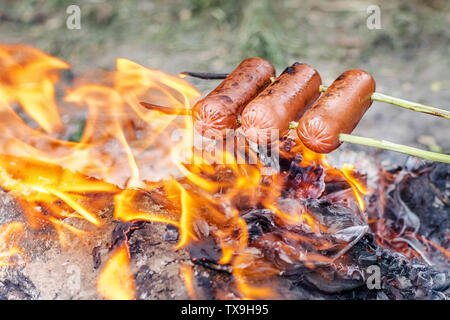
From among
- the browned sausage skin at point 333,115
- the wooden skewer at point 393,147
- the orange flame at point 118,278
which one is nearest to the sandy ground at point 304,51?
the browned sausage skin at point 333,115

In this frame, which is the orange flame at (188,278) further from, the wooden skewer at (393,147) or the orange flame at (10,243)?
the wooden skewer at (393,147)

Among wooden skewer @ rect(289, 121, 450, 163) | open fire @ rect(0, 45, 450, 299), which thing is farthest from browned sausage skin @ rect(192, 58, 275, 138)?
wooden skewer @ rect(289, 121, 450, 163)

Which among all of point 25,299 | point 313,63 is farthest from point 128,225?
point 313,63

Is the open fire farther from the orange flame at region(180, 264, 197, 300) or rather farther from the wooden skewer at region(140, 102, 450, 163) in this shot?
the wooden skewer at region(140, 102, 450, 163)

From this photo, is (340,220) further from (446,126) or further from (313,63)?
(313,63)

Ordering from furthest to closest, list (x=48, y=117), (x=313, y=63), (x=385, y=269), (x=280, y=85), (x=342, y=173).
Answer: (x=313, y=63) < (x=48, y=117) < (x=342, y=173) < (x=280, y=85) < (x=385, y=269)

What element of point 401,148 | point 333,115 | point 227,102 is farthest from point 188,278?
point 401,148
